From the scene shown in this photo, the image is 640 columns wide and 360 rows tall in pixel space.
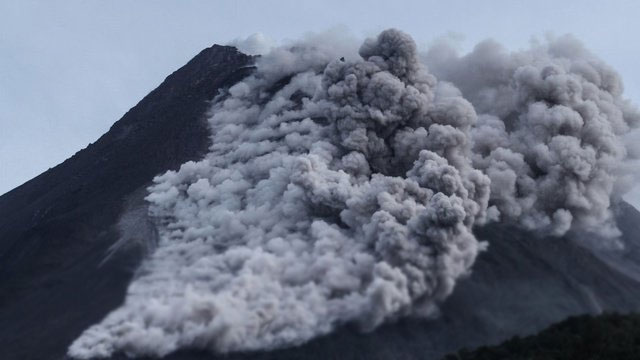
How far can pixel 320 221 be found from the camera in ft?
173

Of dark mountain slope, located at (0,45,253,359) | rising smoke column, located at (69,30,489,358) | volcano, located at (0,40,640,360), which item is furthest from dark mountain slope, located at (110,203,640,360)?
dark mountain slope, located at (0,45,253,359)

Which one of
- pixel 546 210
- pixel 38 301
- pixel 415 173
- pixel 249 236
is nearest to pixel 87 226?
pixel 38 301

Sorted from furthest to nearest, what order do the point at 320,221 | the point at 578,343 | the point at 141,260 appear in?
the point at 141,260, the point at 320,221, the point at 578,343

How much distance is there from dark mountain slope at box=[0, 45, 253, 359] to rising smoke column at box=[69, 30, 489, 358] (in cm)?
223

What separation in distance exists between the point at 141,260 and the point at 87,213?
8768 millimetres

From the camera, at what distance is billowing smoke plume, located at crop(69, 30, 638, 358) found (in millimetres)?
46281

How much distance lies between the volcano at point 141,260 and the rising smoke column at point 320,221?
1239 mm

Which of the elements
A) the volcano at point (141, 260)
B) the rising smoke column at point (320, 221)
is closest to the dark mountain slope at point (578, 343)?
the volcano at point (141, 260)

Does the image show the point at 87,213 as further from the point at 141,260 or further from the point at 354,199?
the point at 354,199

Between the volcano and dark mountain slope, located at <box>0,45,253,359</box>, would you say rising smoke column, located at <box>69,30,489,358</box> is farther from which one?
dark mountain slope, located at <box>0,45,253,359</box>

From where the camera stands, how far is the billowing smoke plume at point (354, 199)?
4628 centimetres

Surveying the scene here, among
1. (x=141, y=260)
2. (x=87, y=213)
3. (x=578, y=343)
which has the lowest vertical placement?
(x=578, y=343)

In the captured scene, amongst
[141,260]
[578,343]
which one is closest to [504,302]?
[578,343]

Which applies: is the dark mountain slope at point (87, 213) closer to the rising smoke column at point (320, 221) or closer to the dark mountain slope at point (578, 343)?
the rising smoke column at point (320, 221)
